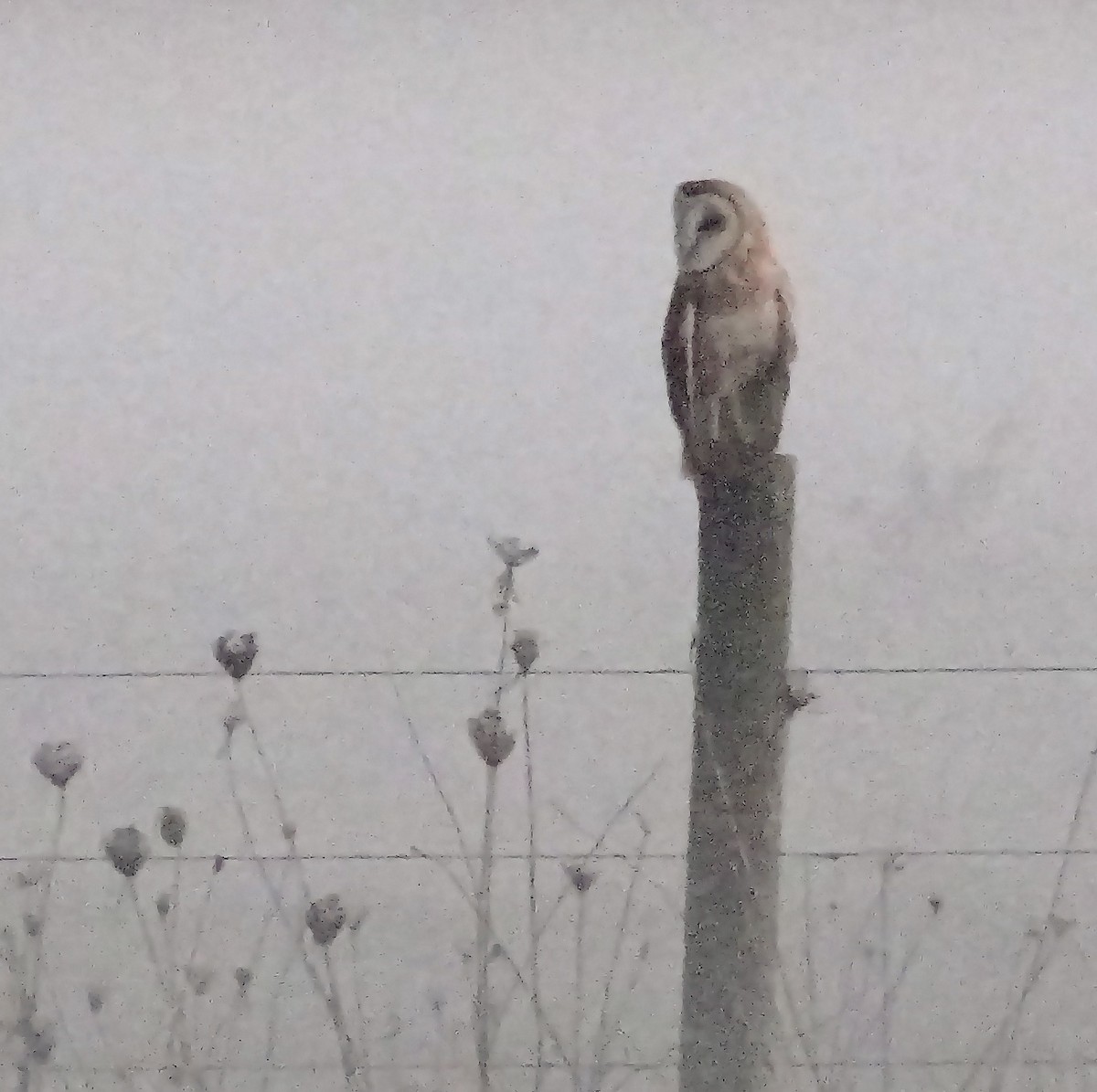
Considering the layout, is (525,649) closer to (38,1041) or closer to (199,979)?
(199,979)

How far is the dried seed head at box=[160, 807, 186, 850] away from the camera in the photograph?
3.50 ft

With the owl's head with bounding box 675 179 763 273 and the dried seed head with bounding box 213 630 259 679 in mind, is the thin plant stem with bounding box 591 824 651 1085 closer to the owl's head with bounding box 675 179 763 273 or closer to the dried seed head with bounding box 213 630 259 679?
the dried seed head with bounding box 213 630 259 679

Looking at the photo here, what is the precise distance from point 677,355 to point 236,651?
0.48 m

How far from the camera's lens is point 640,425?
3.48 feet

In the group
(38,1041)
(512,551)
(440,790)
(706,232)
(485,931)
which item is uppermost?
(706,232)

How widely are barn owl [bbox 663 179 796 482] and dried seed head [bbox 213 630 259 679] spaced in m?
0.44

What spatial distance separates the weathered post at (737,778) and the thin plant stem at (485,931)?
0.18 m

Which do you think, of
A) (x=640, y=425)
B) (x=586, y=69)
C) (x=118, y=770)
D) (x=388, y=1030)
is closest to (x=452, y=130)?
(x=586, y=69)

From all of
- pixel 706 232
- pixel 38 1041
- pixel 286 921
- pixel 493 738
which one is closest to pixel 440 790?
pixel 493 738

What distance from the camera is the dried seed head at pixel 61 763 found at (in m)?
1.07

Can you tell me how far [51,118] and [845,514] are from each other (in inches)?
31.9

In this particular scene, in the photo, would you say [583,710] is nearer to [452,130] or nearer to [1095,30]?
[452,130]

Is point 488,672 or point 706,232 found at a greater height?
point 706,232

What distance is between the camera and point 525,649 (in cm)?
107
